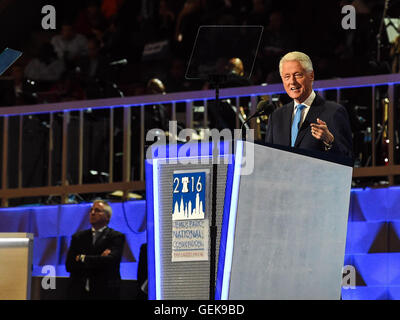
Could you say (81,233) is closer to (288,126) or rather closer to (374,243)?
(374,243)

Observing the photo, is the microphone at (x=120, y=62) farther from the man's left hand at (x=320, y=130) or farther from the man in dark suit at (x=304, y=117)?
the man's left hand at (x=320, y=130)

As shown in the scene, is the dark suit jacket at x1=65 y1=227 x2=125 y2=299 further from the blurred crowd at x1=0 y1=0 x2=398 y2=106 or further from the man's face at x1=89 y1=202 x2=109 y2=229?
Answer: the blurred crowd at x1=0 y1=0 x2=398 y2=106

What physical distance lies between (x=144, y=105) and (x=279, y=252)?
447cm

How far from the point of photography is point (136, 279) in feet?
24.9

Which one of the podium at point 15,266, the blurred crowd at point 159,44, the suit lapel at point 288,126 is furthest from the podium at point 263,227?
the blurred crowd at point 159,44

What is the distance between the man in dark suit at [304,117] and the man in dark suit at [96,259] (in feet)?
10.2

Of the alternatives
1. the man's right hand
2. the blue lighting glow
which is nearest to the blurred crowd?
the man's right hand

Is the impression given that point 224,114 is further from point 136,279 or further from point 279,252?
point 279,252

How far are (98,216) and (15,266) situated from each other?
11.1 ft

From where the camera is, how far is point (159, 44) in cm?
959

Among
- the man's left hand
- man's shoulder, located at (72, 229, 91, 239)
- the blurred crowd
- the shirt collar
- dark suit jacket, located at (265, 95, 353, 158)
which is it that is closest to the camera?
the man's left hand

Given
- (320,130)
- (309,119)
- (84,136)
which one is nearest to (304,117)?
(309,119)

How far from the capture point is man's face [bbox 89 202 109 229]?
7.60 m

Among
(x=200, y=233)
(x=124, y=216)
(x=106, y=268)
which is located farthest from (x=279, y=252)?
(x=124, y=216)
